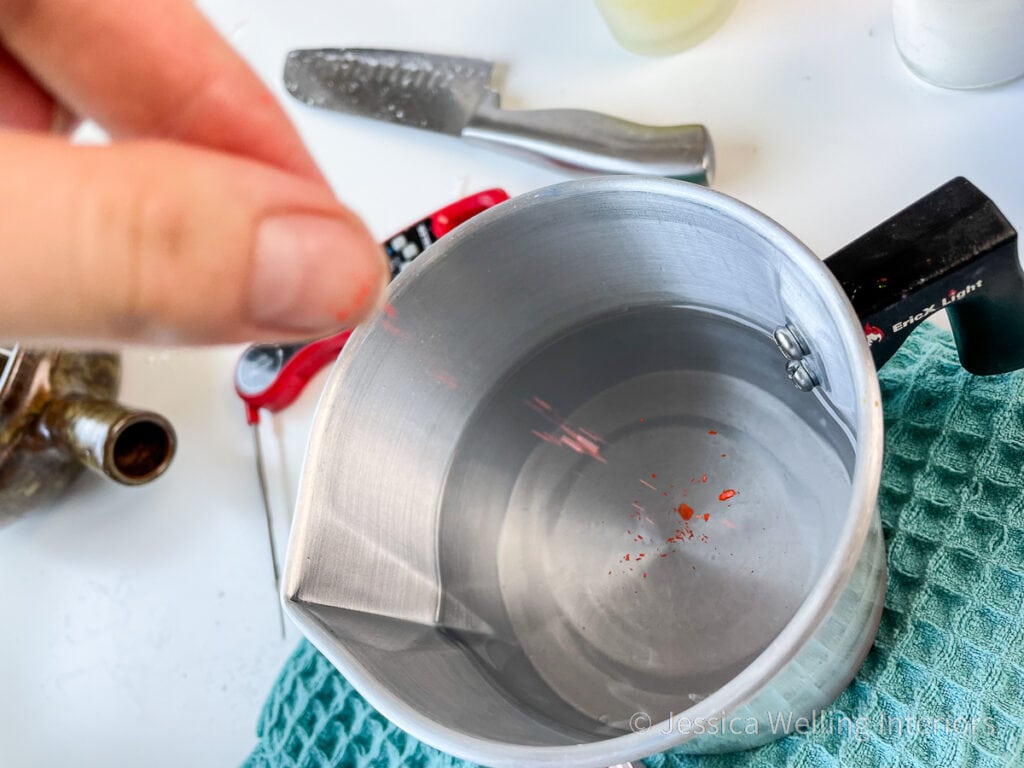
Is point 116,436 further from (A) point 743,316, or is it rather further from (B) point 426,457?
(A) point 743,316

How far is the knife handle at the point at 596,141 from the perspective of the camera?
17.3 inches

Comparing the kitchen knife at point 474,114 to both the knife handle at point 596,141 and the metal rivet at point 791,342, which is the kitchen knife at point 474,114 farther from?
the metal rivet at point 791,342

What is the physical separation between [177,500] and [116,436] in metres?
0.06

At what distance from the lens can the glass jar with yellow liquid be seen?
48 centimetres

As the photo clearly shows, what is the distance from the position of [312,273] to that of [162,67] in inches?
5.5

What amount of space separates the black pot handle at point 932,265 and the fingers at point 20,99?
0.30m

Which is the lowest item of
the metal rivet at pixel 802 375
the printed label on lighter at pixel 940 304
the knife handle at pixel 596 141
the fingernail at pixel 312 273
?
the metal rivet at pixel 802 375

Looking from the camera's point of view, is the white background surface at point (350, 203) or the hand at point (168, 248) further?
the white background surface at point (350, 203)

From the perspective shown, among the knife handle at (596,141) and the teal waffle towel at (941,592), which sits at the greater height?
the knife handle at (596,141)

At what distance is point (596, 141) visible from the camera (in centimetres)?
46

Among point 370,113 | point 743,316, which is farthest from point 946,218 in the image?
point 370,113

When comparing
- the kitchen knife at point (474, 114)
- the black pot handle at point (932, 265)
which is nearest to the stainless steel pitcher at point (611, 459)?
the black pot handle at point (932, 265)

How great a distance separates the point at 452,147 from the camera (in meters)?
0.52

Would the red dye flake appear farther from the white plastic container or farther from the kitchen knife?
the white plastic container
